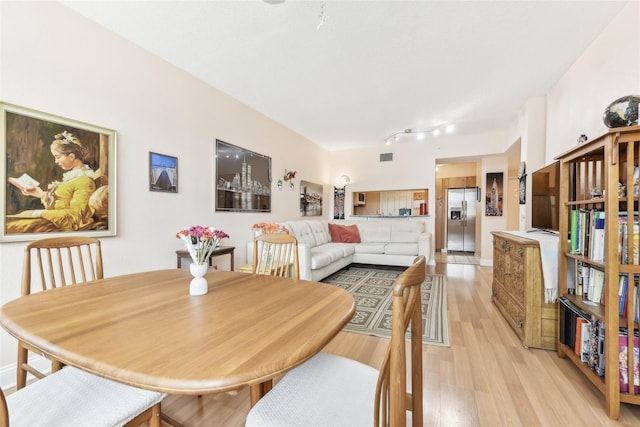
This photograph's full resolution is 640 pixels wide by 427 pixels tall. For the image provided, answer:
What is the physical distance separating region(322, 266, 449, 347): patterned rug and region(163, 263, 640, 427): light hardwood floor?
125 millimetres

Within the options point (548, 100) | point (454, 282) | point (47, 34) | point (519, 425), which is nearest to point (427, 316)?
point (519, 425)

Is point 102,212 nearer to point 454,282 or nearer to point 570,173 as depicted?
point 570,173

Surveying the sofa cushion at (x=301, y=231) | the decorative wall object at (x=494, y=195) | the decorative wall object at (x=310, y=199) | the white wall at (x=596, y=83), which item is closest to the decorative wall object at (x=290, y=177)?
the decorative wall object at (x=310, y=199)

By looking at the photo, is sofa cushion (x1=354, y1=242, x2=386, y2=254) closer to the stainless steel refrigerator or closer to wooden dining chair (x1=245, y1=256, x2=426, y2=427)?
the stainless steel refrigerator

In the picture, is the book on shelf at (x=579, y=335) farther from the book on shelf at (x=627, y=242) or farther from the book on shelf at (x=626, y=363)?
the book on shelf at (x=627, y=242)

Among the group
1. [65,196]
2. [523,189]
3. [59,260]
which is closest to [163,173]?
[65,196]

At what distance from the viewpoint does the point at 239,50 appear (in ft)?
7.75

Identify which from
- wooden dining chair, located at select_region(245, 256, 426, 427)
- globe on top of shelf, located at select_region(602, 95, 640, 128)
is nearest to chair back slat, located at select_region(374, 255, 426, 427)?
wooden dining chair, located at select_region(245, 256, 426, 427)

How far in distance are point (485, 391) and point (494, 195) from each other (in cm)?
474

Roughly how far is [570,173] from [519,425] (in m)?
1.60

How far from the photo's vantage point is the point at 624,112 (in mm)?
1521

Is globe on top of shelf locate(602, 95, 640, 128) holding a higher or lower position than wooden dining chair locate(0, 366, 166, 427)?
higher

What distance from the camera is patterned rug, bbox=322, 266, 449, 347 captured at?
2.31 m

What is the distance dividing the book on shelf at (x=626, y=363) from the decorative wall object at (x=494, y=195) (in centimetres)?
435
